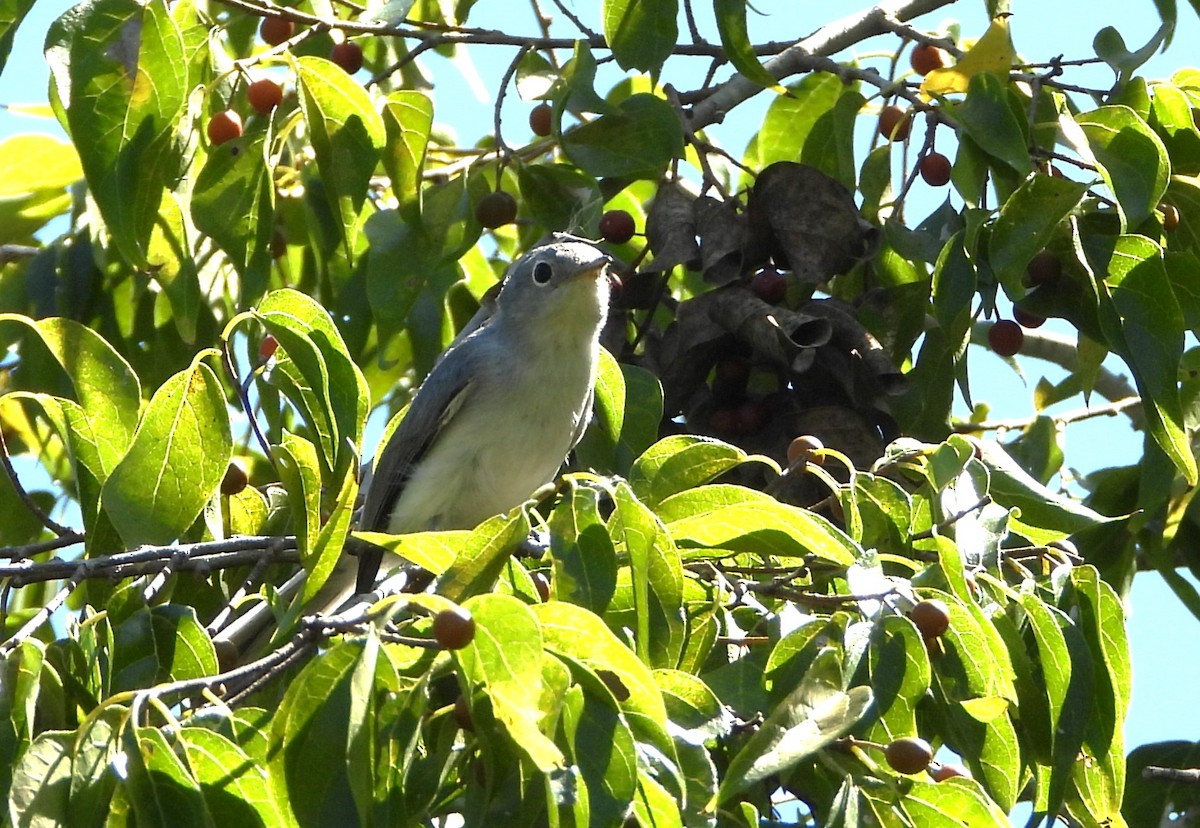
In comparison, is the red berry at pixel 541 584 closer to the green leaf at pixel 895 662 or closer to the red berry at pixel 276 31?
the green leaf at pixel 895 662

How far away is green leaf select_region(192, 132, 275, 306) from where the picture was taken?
409cm

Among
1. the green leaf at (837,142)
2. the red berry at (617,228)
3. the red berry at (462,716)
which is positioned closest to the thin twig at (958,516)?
the red berry at (462,716)

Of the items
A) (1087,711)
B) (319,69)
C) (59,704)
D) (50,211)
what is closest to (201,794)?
(59,704)

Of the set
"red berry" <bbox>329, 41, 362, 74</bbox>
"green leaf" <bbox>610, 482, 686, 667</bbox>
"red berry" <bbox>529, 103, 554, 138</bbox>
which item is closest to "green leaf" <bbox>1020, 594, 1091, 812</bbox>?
"green leaf" <bbox>610, 482, 686, 667</bbox>

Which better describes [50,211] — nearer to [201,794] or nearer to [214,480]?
[214,480]

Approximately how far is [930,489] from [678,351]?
1.47 metres

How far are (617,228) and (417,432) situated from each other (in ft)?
3.05

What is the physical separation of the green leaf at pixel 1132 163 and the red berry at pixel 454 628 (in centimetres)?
210

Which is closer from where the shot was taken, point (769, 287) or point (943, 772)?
point (943, 772)

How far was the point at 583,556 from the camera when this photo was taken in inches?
99.5

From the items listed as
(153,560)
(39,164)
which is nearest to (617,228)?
(39,164)

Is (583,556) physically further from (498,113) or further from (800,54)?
(800,54)

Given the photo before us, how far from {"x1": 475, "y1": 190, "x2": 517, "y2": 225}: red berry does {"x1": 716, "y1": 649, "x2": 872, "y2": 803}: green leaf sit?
2327mm

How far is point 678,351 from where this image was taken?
4555 millimetres
